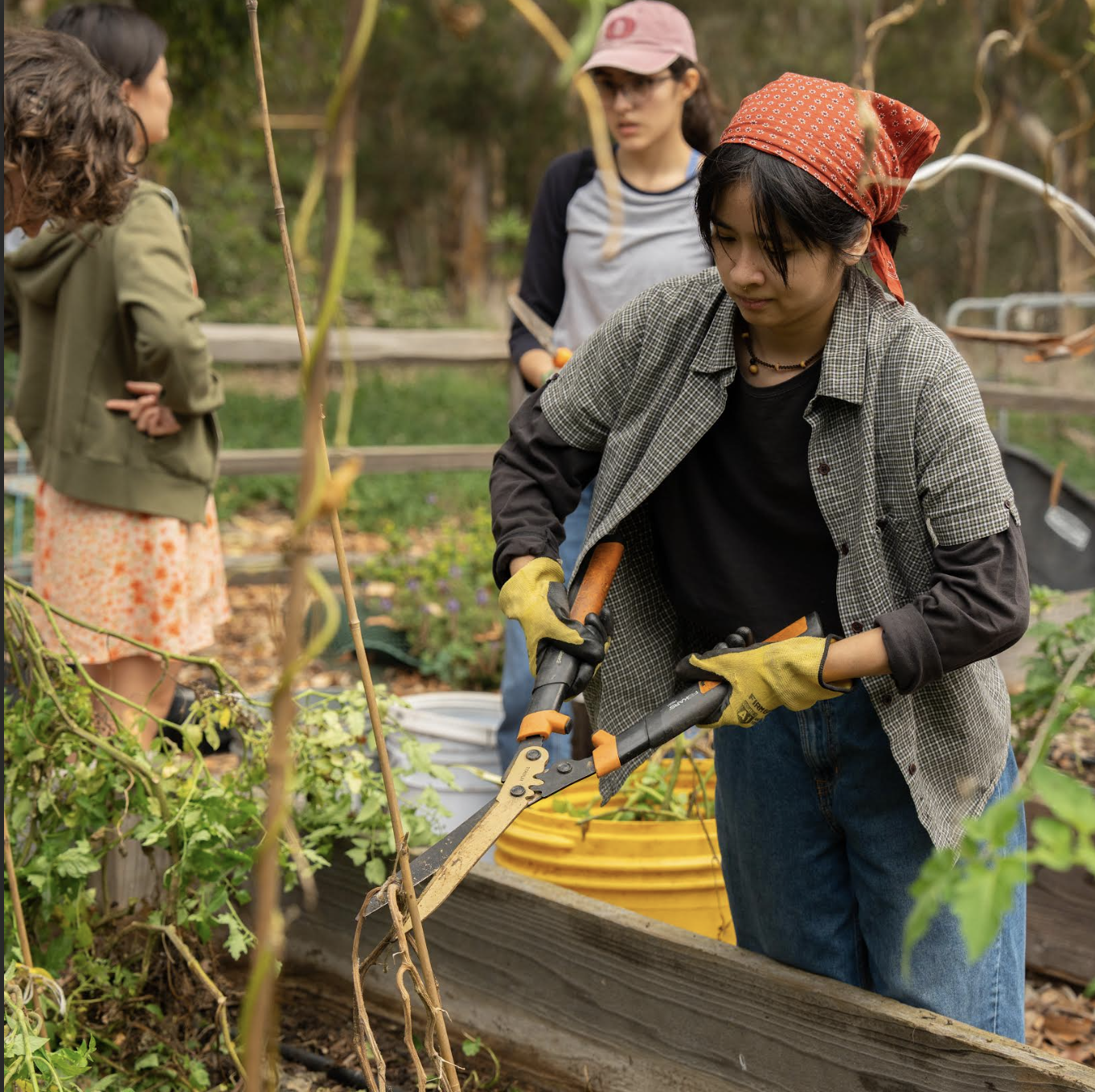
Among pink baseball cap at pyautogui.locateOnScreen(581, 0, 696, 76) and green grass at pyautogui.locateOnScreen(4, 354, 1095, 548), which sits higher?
pink baseball cap at pyautogui.locateOnScreen(581, 0, 696, 76)

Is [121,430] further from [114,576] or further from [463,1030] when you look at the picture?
[463,1030]

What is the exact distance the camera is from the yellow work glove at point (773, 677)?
1.59m

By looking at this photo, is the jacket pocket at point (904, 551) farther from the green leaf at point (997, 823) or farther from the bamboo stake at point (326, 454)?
the green leaf at point (997, 823)

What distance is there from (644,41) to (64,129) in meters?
1.50

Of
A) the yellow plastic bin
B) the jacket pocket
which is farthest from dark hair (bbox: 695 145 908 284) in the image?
the yellow plastic bin

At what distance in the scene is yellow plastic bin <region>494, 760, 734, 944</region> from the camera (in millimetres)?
2486

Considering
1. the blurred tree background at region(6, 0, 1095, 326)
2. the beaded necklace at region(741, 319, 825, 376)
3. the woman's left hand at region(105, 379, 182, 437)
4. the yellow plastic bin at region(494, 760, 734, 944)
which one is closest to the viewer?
the beaded necklace at region(741, 319, 825, 376)

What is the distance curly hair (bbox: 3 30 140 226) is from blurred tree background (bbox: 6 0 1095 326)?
11.9 metres

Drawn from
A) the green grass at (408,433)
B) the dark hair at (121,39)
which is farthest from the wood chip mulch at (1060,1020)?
the green grass at (408,433)

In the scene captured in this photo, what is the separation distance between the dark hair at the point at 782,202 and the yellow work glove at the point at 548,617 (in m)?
0.51

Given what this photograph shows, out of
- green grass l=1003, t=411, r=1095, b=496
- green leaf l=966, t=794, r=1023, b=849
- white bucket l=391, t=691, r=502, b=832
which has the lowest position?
green grass l=1003, t=411, r=1095, b=496

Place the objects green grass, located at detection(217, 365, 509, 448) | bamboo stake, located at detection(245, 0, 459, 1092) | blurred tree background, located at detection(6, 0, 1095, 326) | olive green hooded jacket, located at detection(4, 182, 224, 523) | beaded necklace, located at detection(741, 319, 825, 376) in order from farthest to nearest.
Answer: blurred tree background, located at detection(6, 0, 1095, 326) → green grass, located at detection(217, 365, 509, 448) → olive green hooded jacket, located at detection(4, 182, 224, 523) → beaded necklace, located at detection(741, 319, 825, 376) → bamboo stake, located at detection(245, 0, 459, 1092)

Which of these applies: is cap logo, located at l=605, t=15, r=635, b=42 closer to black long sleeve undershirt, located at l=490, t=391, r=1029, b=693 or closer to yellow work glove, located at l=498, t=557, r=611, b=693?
yellow work glove, located at l=498, t=557, r=611, b=693

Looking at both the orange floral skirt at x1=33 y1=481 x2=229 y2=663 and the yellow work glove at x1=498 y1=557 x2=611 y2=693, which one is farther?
the orange floral skirt at x1=33 y1=481 x2=229 y2=663
